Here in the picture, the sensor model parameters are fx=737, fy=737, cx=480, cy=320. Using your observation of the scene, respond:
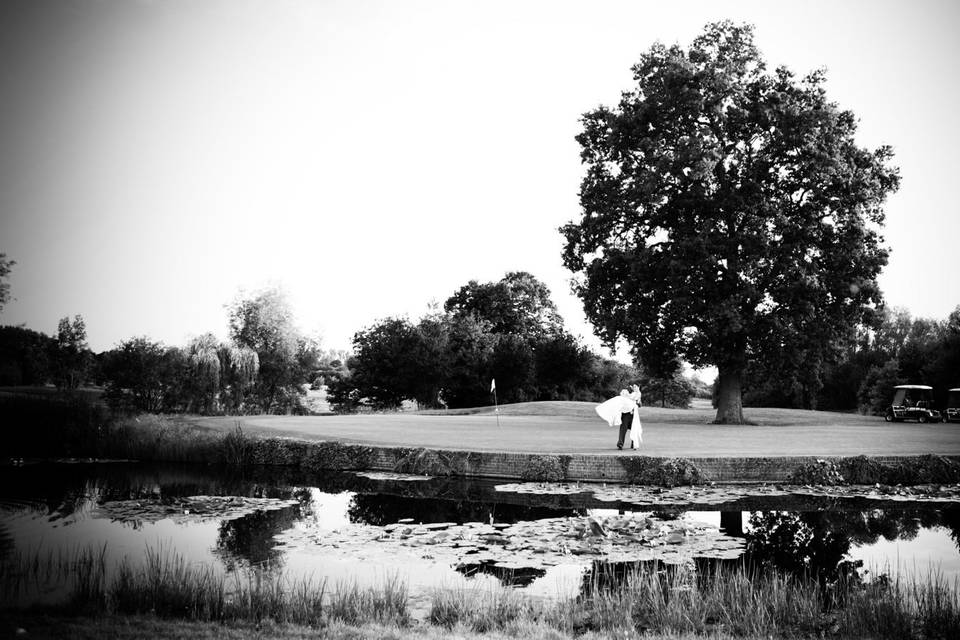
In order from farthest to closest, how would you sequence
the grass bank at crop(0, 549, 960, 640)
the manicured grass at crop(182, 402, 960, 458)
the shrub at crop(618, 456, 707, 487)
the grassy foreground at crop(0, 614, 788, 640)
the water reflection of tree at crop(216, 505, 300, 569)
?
the manicured grass at crop(182, 402, 960, 458)
the shrub at crop(618, 456, 707, 487)
the water reflection of tree at crop(216, 505, 300, 569)
the grass bank at crop(0, 549, 960, 640)
the grassy foreground at crop(0, 614, 788, 640)

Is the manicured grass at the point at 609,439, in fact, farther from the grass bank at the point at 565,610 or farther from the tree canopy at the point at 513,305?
the tree canopy at the point at 513,305

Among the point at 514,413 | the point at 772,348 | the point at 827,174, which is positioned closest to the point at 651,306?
the point at 772,348

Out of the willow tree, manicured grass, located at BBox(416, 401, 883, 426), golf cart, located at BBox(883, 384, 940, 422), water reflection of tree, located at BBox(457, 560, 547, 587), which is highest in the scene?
the willow tree

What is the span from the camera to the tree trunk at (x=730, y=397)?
3409 centimetres

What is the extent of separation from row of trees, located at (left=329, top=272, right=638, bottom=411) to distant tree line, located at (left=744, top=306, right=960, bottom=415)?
46.2ft

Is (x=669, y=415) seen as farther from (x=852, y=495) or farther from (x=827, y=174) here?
(x=852, y=495)

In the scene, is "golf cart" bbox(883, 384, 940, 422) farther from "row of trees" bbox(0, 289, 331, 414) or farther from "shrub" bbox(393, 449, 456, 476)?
"row of trees" bbox(0, 289, 331, 414)

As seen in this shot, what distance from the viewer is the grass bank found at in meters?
7.01

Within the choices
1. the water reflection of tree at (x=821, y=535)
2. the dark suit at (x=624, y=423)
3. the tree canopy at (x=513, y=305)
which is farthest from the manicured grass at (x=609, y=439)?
the tree canopy at (x=513, y=305)

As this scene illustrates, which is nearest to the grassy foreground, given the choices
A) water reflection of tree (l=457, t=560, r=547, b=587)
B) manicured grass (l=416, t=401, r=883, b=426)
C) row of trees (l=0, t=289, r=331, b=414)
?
water reflection of tree (l=457, t=560, r=547, b=587)

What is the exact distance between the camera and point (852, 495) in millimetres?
15922

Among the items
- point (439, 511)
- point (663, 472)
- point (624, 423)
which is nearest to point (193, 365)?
point (624, 423)

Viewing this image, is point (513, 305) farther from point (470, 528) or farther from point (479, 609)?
point (479, 609)

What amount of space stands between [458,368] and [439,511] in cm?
4497
